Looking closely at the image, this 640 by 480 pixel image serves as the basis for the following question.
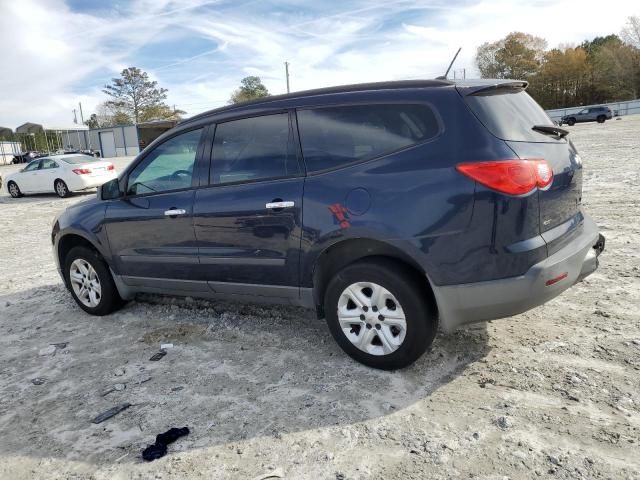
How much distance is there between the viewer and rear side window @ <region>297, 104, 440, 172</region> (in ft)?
10.2

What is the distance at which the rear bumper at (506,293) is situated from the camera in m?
2.88

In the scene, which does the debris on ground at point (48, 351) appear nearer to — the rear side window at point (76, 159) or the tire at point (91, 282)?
the tire at point (91, 282)

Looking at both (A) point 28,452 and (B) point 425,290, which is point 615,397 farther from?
(A) point 28,452

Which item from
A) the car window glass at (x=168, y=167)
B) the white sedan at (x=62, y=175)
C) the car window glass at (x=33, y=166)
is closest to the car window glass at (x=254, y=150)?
the car window glass at (x=168, y=167)

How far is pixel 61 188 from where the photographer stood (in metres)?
16.0

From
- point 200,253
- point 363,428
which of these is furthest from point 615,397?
point 200,253

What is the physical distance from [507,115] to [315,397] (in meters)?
2.12

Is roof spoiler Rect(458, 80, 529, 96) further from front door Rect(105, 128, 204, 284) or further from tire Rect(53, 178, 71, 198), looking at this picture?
tire Rect(53, 178, 71, 198)

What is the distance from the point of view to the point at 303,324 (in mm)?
4320

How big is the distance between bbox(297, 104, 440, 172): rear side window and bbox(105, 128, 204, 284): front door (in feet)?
3.60

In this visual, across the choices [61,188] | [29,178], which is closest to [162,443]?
[61,188]

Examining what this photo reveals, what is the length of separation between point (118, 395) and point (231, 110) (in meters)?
2.26

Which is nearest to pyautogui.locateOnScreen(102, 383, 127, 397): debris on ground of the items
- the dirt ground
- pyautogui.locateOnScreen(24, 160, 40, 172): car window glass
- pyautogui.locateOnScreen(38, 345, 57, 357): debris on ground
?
the dirt ground

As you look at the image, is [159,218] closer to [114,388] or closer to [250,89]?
[114,388]
